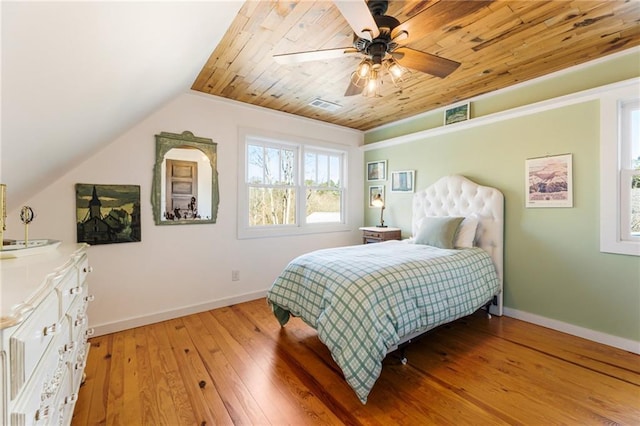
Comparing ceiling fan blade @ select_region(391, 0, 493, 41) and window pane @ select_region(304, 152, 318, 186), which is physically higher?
ceiling fan blade @ select_region(391, 0, 493, 41)

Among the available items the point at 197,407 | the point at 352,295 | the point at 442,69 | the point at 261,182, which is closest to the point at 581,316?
the point at 352,295

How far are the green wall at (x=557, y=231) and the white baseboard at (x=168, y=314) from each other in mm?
3072

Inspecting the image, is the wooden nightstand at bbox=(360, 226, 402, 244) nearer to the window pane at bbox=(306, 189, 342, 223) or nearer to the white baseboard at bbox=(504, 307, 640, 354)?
the window pane at bbox=(306, 189, 342, 223)

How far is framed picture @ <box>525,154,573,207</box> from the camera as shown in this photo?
2.57 metres

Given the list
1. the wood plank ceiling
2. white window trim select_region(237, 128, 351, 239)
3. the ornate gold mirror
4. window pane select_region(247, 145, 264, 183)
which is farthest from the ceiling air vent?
the ornate gold mirror

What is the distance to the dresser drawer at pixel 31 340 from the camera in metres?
0.67

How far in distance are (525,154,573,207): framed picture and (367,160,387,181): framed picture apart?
6.24ft

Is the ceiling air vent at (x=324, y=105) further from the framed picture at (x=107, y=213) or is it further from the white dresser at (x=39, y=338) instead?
the white dresser at (x=39, y=338)

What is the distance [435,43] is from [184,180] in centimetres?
281

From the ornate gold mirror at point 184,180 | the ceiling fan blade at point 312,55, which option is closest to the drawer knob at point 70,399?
the ornate gold mirror at point 184,180

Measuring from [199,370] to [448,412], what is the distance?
5.62ft

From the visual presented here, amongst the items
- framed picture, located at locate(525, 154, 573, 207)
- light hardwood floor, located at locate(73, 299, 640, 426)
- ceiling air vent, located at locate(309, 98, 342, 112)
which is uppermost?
ceiling air vent, located at locate(309, 98, 342, 112)

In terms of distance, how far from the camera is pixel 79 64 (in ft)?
3.26

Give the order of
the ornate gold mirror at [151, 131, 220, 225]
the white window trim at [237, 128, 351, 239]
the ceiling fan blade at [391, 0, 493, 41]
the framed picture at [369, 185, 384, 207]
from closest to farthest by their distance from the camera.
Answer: the ceiling fan blade at [391, 0, 493, 41]
the ornate gold mirror at [151, 131, 220, 225]
the white window trim at [237, 128, 351, 239]
the framed picture at [369, 185, 384, 207]
